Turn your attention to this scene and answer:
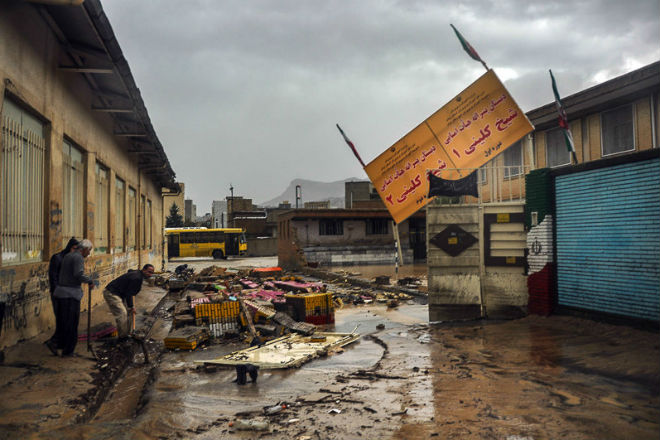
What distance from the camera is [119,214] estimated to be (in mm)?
16938

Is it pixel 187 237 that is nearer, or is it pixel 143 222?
pixel 143 222

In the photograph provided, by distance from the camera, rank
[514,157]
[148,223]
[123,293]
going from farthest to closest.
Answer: [148,223] → [514,157] → [123,293]

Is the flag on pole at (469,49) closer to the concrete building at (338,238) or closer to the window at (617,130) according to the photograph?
the window at (617,130)

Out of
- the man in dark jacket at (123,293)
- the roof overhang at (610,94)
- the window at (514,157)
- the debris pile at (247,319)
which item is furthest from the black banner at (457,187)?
the window at (514,157)

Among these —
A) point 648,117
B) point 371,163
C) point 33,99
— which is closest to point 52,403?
point 33,99

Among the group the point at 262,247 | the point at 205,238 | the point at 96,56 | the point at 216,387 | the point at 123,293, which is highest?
the point at 96,56

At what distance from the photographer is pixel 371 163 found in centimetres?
1456

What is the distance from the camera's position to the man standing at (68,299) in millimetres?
6898

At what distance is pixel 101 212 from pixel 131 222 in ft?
19.7

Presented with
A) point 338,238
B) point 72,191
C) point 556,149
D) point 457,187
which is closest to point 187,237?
point 338,238

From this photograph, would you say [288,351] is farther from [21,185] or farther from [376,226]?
[376,226]

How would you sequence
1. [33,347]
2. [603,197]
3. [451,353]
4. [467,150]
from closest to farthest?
[33,347], [451,353], [603,197], [467,150]

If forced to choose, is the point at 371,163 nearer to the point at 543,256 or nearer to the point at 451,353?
the point at 543,256

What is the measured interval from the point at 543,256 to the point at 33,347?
8.96 metres
